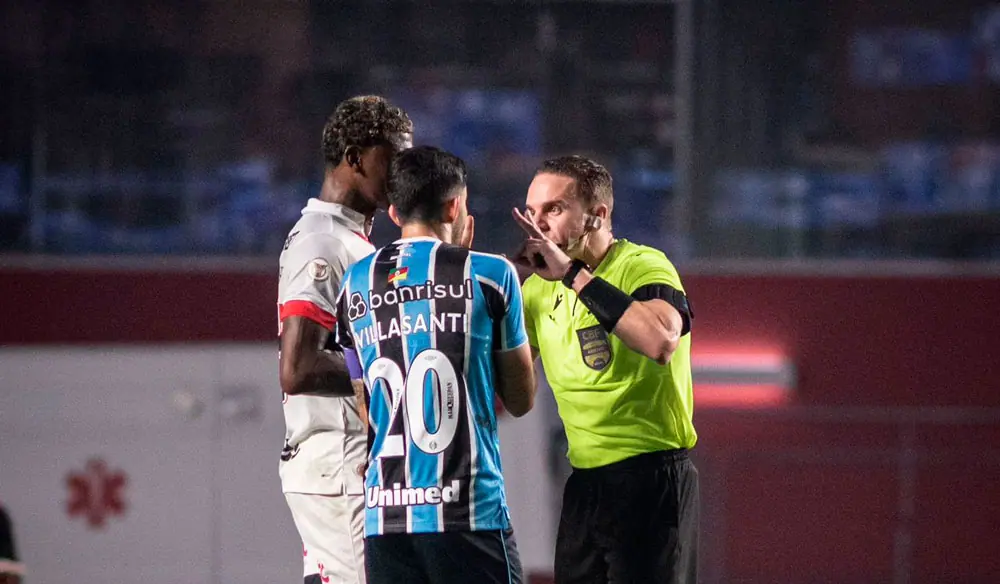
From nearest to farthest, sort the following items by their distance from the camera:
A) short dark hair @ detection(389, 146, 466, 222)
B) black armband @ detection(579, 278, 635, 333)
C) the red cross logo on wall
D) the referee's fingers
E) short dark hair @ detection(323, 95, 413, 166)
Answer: short dark hair @ detection(389, 146, 466, 222) < black armband @ detection(579, 278, 635, 333) < the referee's fingers < short dark hair @ detection(323, 95, 413, 166) < the red cross logo on wall

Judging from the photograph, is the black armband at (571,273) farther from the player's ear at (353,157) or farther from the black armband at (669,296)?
the player's ear at (353,157)

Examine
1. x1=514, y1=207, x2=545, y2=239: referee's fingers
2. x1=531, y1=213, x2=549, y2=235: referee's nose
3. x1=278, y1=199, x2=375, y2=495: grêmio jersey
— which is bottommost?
x1=278, y1=199, x2=375, y2=495: grêmio jersey

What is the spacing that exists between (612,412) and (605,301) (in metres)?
0.38

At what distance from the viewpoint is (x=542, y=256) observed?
3.16 m

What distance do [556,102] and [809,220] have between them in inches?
72.2

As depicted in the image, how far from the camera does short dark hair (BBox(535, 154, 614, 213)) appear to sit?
3.39 metres

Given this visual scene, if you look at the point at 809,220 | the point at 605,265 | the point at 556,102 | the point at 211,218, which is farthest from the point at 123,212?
the point at 605,265

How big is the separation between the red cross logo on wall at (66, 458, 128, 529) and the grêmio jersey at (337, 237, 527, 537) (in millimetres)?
4817

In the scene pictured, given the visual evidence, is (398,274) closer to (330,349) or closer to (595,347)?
(330,349)

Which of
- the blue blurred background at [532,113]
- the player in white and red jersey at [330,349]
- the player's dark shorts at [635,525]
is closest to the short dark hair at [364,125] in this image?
the player in white and red jersey at [330,349]

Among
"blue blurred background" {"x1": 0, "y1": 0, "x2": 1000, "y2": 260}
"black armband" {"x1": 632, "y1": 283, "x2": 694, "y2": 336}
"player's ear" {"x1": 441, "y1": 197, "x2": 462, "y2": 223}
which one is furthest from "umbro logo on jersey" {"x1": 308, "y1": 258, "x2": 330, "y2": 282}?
"blue blurred background" {"x1": 0, "y1": 0, "x2": 1000, "y2": 260}

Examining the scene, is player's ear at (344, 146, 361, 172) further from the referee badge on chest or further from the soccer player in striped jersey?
the referee badge on chest

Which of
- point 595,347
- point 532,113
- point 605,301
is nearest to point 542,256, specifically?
point 605,301

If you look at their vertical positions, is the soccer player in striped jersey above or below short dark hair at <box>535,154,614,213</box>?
below
